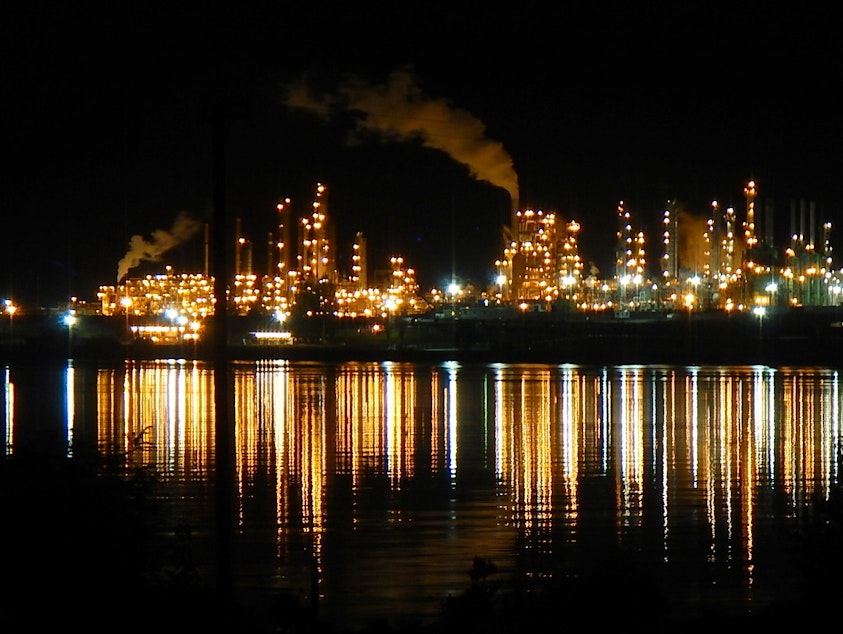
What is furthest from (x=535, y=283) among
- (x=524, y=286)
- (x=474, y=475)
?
(x=474, y=475)

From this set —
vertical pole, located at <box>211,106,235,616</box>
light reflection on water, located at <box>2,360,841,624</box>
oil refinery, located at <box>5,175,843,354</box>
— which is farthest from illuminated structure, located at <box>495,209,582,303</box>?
vertical pole, located at <box>211,106,235,616</box>

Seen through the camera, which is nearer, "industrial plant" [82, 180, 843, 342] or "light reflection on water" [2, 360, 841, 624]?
"light reflection on water" [2, 360, 841, 624]

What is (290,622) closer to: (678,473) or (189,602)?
(189,602)

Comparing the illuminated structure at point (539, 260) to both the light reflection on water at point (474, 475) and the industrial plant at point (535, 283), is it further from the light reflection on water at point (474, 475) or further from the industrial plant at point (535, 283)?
the light reflection on water at point (474, 475)

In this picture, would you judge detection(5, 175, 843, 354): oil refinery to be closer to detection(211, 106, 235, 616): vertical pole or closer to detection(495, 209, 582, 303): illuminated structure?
detection(495, 209, 582, 303): illuminated structure

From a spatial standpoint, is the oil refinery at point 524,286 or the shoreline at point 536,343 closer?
the shoreline at point 536,343

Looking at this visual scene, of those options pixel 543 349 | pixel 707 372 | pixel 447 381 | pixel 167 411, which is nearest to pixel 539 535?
pixel 167 411

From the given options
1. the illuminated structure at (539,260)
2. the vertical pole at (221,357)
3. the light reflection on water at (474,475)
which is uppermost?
the illuminated structure at (539,260)

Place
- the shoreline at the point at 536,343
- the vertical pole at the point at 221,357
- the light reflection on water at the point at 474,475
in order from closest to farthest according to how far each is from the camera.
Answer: the vertical pole at the point at 221,357 → the light reflection on water at the point at 474,475 → the shoreline at the point at 536,343

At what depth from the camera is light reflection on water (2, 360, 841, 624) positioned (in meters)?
11.1

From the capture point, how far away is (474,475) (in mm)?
16812

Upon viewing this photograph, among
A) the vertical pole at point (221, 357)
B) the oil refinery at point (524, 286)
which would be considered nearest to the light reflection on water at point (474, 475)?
the vertical pole at point (221, 357)

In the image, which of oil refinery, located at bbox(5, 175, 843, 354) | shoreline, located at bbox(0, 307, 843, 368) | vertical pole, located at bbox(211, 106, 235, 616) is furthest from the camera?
oil refinery, located at bbox(5, 175, 843, 354)

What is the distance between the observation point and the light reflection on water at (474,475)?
36.4 feet
